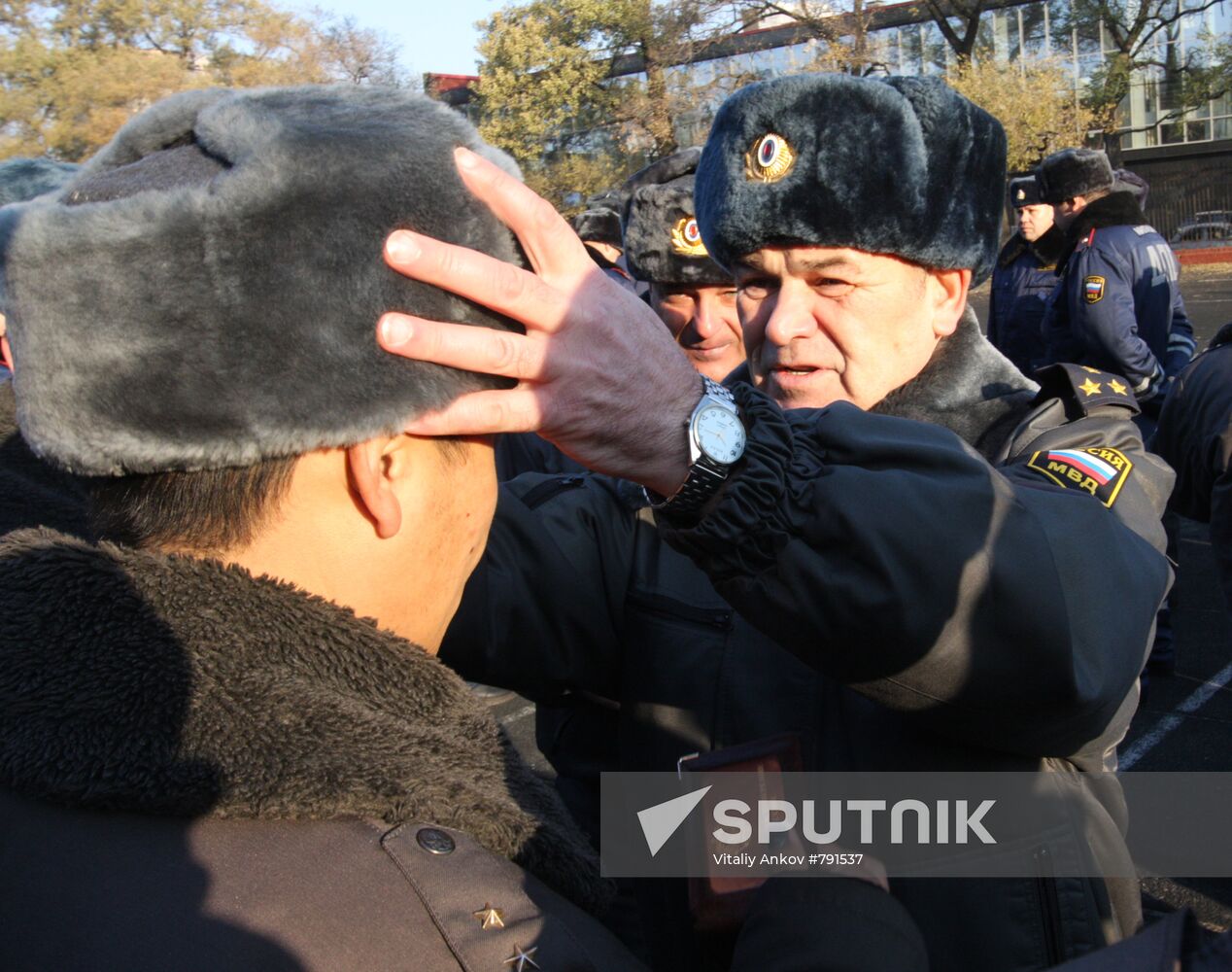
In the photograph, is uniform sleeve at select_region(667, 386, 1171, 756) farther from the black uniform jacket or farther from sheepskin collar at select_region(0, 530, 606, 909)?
sheepskin collar at select_region(0, 530, 606, 909)

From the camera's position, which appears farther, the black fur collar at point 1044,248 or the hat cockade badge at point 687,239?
the black fur collar at point 1044,248

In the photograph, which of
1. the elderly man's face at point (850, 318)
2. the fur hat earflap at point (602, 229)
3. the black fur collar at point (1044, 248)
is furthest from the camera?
the black fur collar at point (1044, 248)

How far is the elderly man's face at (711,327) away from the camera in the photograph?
11.5 ft

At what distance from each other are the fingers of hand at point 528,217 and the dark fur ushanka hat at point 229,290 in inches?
0.9

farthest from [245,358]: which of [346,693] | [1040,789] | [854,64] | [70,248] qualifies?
[854,64]

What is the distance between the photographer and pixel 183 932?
40.4 inches

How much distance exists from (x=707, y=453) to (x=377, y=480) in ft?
1.24

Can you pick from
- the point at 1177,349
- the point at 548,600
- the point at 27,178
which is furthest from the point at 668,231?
the point at 1177,349

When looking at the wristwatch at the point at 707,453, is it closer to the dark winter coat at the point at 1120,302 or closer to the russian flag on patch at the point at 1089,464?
the russian flag on patch at the point at 1089,464

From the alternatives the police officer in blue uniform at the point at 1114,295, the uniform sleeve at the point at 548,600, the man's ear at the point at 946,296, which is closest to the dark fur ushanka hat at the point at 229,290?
the uniform sleeve at the point at 548,600

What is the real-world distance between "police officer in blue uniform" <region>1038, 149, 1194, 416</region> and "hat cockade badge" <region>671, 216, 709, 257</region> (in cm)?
318

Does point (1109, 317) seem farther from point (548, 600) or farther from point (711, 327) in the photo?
point (548, 600)

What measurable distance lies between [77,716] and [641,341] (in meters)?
0.71

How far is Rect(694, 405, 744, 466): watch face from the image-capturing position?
4.49 feet
